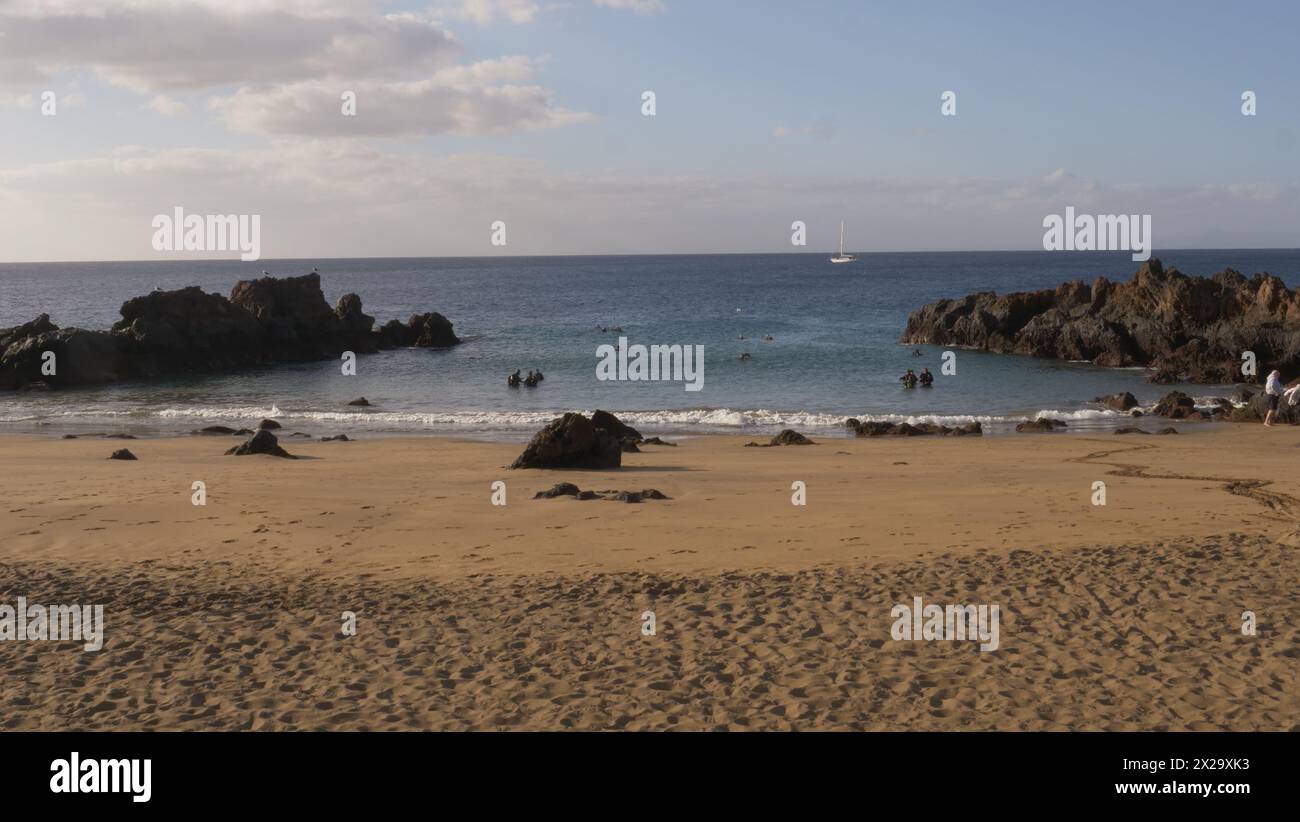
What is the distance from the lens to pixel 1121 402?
3538 cm

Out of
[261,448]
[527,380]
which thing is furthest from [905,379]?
[261,448]

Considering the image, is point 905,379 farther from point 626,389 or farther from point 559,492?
point 559,492

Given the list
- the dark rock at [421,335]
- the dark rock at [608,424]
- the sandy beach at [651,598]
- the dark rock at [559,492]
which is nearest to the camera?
the sandy beach at [651,598]

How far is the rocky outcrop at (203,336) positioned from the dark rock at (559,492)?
3642 cm

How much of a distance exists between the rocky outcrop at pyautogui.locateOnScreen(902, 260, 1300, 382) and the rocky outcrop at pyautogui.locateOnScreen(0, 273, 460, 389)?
33.4m

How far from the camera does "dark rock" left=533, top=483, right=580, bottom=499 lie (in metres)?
17.7

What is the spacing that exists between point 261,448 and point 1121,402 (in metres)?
27.6

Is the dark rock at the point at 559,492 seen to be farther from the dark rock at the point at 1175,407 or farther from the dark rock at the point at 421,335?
the dark rock at the point at 421,335

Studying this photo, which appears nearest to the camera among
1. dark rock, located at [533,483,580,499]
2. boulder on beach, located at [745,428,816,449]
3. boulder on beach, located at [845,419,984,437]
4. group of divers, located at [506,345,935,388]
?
dark rock, located at [533,483,580,499]

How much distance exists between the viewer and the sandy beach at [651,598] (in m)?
8.48

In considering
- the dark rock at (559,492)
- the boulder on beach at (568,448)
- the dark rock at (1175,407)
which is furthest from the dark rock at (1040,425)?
the dark rock at (559,492)

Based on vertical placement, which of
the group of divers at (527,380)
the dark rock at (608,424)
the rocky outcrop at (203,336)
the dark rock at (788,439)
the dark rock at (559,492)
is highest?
the rocky outcrop at (203,336)

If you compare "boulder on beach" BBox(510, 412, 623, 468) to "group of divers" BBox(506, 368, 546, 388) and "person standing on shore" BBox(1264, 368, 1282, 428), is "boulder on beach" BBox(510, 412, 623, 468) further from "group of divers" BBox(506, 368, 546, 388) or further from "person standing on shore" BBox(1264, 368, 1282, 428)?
"group of divers" BBox(506, 368, 546, 388)

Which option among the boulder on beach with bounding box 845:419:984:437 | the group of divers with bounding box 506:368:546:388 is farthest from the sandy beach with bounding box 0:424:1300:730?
the group of divers with bounding box 506:368:546:388
